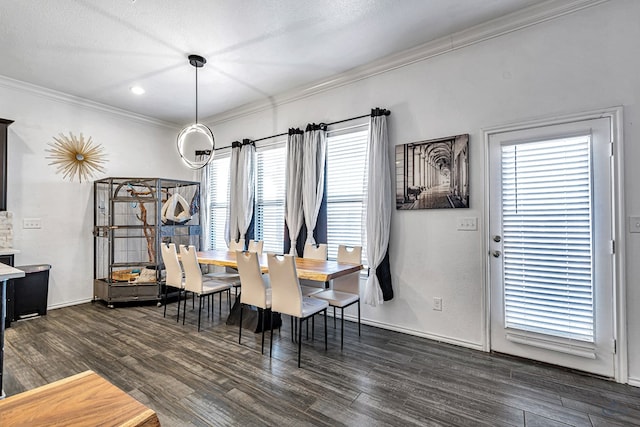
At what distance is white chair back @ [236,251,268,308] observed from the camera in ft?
9.25

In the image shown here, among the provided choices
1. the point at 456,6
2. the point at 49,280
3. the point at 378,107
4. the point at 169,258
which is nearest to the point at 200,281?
the point at 169,258

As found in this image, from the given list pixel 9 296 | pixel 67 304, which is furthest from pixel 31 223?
pixel 67 304

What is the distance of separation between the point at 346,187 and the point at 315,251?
875 millimetres

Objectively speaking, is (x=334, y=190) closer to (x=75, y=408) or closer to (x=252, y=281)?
(x=252, y=281)

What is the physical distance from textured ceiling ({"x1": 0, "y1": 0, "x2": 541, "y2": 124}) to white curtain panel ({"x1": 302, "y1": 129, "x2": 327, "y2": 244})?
0.77 meters

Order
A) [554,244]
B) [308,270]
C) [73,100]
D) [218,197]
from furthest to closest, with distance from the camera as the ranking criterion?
[218,197] → [73,100] → [308,270] → [554,244]

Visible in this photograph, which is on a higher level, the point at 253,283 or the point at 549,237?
the point at 549,237

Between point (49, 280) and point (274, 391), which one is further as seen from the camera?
point (49, 280)

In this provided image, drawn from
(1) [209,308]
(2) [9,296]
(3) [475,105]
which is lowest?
(1) [209,308]

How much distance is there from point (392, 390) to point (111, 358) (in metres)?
2.39

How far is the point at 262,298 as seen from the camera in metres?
2.83

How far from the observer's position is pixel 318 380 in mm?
2352

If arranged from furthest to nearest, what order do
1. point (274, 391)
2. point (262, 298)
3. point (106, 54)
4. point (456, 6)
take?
point (106, 54), point (262, 298), point (456, 6), point (274, 391)

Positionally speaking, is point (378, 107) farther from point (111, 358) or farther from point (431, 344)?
point (111, 358)
